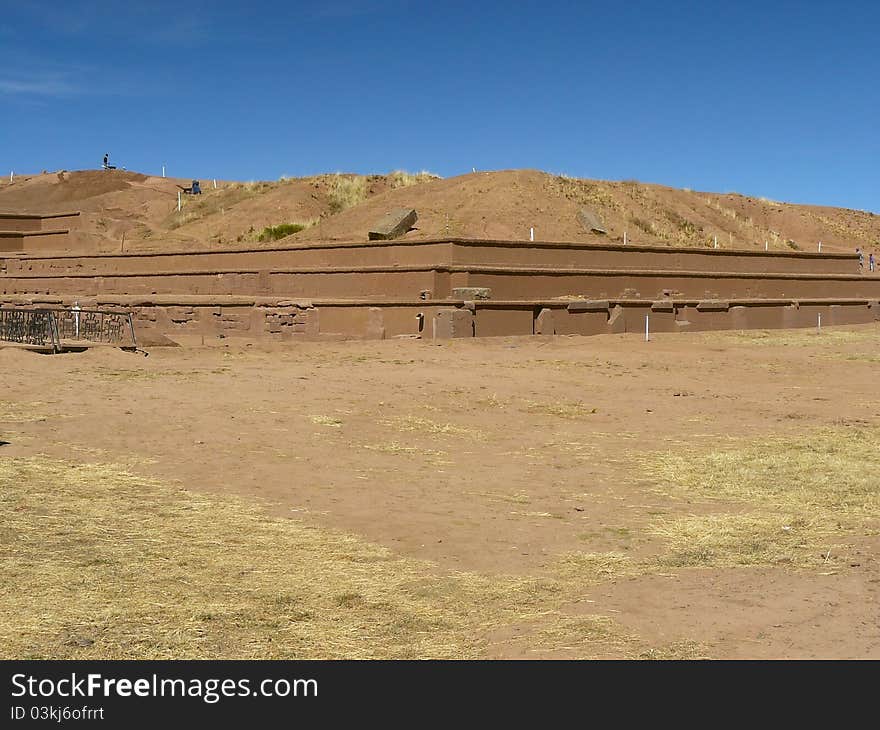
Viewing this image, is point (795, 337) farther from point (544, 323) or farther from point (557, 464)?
point (557, 464)

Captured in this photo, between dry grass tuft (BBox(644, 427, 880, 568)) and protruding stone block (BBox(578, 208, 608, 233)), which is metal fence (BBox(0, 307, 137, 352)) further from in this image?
protruding stone block (BBox(578, 208, 608, 233))

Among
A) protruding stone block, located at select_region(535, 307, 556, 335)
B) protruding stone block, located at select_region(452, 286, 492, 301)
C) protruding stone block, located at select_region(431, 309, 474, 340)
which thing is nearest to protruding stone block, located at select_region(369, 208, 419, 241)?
protruding stone block, located at select_region(452, 286, 492, 301)

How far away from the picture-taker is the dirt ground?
508cm

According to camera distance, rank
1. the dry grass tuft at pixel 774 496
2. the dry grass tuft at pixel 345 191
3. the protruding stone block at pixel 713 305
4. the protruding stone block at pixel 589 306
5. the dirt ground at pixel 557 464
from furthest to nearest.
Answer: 1. the dry grass tuft at pixel 345 191
2. the protruding stone block at pixel 713 305
3. the protruding stone block at pixel 589 306
4. the dry grass tuft at pixel 774 496
5. the dirt ground at pixel 557 464

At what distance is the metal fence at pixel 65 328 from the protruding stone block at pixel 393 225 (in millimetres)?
7732

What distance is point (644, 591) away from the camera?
17.5ft

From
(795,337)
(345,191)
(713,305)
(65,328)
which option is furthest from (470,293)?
(345,191)

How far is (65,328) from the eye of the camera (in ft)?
70.5

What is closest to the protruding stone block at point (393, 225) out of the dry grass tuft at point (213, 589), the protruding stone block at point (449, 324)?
the protruding stone block at point (449, 324)

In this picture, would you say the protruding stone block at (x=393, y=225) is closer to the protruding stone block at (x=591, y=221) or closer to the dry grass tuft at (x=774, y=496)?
the protruding stone block at (x=591, y=221)

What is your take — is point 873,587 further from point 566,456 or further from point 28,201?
point 28,201

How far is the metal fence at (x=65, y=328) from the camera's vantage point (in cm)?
1742

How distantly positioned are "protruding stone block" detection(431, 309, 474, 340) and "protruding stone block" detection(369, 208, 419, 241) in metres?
6.02

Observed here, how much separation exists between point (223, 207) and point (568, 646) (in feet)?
126
